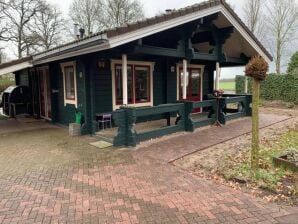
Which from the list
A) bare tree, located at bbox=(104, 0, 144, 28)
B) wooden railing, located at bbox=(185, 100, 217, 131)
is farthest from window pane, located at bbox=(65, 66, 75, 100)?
bare tree, located at bbox=(104, 0, 144, 28)

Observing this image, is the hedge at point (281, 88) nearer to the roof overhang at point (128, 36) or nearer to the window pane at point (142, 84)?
the roof overhang at point (128, 36)

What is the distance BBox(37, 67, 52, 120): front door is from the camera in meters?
10.1

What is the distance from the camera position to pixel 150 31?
615cm

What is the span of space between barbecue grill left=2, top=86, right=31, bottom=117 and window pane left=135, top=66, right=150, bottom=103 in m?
5.89

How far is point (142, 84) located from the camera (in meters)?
8.80

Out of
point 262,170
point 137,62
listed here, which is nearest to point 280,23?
point 137,62

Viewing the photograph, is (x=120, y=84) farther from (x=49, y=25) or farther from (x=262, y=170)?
Answer: (x=49, y=25)

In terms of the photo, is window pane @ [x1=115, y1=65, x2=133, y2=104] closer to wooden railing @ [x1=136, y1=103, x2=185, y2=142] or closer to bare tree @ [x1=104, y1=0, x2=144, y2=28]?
wooden railing @ [x1=136, y1=103, x2=185, y2=142]

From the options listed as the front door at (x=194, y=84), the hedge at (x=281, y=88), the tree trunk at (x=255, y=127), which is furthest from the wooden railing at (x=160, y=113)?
the hedge at (x=281, y=88)

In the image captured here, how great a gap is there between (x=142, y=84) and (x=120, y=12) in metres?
18.0

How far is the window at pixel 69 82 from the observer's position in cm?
817

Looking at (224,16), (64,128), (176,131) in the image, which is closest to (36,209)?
(176,131)

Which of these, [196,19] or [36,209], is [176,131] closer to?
[196,19]

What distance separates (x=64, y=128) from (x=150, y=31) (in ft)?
15.1
